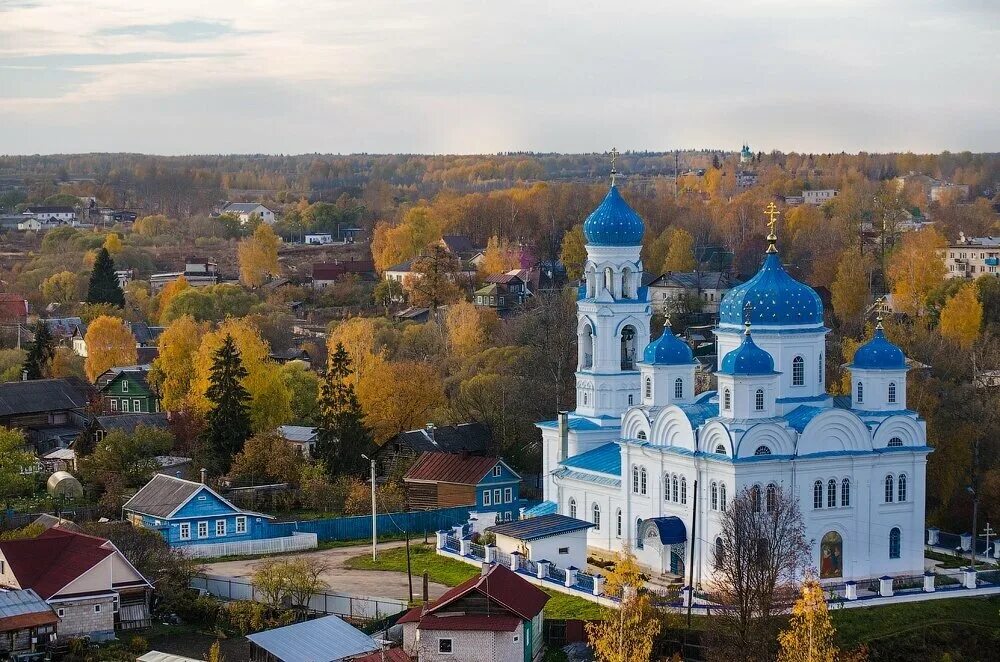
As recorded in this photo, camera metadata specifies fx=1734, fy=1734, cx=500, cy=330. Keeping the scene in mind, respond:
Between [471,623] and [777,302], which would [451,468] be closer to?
[777,302]

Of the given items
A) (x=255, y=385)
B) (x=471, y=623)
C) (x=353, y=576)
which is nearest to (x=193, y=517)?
(x=353, y=576)

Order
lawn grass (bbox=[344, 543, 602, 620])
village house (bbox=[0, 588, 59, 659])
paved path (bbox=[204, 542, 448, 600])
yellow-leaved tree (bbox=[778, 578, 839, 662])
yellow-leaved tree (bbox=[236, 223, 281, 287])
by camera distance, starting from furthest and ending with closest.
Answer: yellow-leaved tree (bbox=[236, 223, 281, 287])
paved path (bbox=[204, 542, 448, 600])
lawn grass (bbox=[344, 543, 602, 620])
village house (bbox=[0, 588, 59, 659])
yellow-leaved tree (bbox=[778, 578, 839, 662])

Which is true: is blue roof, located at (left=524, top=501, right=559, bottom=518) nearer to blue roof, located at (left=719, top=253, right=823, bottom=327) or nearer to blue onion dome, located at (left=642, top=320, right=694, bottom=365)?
blue onion dome, located at (left=642, top=320, right=694, bottom=365)

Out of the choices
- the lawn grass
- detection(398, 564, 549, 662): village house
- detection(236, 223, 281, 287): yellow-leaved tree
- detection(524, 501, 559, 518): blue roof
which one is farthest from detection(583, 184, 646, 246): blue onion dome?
detection(236, 223, 281, 287): yellow-leaved tree

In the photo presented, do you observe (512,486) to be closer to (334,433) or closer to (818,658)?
(334,433)

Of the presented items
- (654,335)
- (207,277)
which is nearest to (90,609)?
(654,335)

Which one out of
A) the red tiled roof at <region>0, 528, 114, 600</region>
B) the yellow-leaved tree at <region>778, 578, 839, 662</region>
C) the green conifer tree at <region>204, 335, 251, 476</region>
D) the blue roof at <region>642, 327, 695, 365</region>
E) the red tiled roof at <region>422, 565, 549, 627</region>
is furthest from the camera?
the green conifer tree at <region>204, 335, 251, 476</region>
